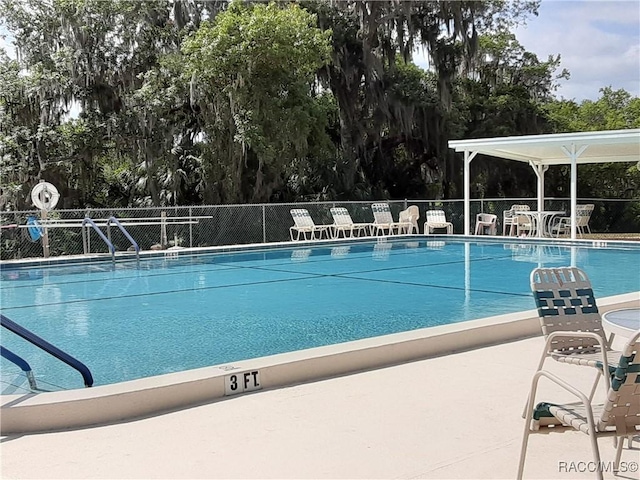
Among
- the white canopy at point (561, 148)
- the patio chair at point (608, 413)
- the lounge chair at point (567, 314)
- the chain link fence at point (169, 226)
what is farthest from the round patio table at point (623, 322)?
the white canopy at point (561, 148)

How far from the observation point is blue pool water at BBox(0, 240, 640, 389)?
588cm

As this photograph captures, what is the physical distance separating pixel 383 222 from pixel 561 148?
477 centimetres

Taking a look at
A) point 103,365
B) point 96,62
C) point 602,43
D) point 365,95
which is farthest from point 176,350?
point 602,43

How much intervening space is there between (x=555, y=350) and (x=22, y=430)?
9.05ft

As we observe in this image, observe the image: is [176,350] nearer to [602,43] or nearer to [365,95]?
[365,95]

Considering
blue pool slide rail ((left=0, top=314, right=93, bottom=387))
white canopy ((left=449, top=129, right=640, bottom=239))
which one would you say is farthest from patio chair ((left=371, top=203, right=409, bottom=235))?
blue pool slide rail ((left=0, top=314, right=93, bottom=387))

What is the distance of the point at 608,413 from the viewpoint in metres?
2.22

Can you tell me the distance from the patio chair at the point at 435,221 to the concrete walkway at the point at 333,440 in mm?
14418

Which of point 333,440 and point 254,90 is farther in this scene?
point 254,90

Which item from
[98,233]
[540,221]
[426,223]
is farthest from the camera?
[426,223]

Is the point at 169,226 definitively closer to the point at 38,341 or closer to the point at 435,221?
the point at 435,221

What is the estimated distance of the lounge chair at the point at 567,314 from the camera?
11.5 feet

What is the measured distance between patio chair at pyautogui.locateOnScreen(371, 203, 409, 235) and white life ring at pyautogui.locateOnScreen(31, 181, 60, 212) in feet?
26.8

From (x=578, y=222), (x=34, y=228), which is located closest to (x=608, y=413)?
(x=34, y=228)
